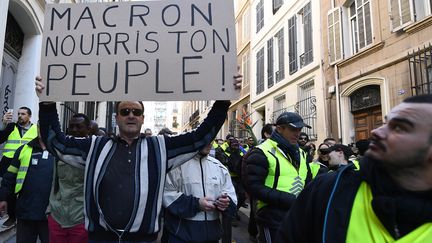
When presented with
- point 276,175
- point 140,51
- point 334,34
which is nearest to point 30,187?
point 140,51

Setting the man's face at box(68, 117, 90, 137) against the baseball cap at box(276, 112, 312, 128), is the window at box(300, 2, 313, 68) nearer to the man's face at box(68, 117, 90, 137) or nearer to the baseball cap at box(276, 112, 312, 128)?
the baseball cap at box(276, 112, 312, 128)

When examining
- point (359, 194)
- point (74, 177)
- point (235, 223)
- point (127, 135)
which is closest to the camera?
point (359, 194)

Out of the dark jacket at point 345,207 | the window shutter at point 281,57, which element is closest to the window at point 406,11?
the window shutter at point 281,57

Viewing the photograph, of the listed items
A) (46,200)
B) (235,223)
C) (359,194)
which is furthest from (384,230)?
(235,223)

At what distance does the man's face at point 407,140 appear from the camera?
4.30ft

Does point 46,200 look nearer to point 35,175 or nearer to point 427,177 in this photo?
point 35,175

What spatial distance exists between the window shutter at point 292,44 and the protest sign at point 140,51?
12.7 metres

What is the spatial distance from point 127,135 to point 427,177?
1759mm

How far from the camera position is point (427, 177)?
1327mm

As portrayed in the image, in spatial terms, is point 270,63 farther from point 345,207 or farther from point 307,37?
point 345,207

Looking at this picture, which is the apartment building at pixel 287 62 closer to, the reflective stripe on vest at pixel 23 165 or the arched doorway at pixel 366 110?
the arched doorway at pixel 366 110

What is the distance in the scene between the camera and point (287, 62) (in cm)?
1573

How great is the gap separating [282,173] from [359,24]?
9.37 metres

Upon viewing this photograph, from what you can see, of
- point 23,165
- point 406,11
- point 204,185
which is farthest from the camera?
point 406,11
